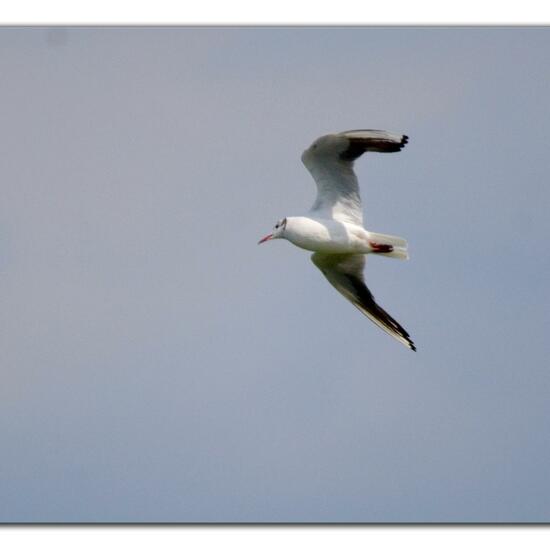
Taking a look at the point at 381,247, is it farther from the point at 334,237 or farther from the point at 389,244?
the point at 334,237

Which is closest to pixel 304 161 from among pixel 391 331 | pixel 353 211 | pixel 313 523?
pixel 353 211

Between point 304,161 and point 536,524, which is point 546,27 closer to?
point 304,161


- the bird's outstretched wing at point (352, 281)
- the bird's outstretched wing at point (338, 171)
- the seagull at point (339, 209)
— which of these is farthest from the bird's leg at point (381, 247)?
the bird's outstretched wing at point (352, 281)

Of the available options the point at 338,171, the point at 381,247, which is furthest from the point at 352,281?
the point at 338,171

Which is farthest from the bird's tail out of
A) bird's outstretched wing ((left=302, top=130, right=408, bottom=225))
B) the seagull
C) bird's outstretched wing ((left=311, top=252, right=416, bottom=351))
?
bird's outstretched wing ((left=311, top=252, right=416, bottom=351))

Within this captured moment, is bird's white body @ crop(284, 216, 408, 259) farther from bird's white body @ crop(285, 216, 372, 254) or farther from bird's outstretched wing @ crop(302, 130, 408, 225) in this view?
bird's outstretched wing @ crop(302, 130, 408, 225)

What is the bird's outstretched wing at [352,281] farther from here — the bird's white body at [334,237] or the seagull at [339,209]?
the bird's white body at [334,237]

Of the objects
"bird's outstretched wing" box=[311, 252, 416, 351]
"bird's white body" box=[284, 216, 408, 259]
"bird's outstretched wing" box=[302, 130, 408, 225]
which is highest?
"bird's outstretched wing" box=[302, 130, 408, 225]

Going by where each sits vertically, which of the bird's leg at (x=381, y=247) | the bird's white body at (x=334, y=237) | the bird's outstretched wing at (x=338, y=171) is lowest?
the bird's leg at (x=381, y=247)
